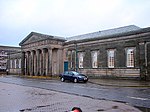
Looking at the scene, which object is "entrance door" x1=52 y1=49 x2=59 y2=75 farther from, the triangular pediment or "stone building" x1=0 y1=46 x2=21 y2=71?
"stone building" x1=0 y1=46 x2=21 y2=71

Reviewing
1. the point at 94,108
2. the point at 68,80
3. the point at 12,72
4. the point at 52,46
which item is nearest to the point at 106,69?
the point at 68,80

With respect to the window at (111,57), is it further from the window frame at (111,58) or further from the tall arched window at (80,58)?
the tall arched window at (80,58)

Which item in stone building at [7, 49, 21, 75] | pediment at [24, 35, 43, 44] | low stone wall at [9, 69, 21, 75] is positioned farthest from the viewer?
stone building at [7, 49, 21, 75]

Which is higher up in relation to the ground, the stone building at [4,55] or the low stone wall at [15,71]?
the stone building at [4,55]

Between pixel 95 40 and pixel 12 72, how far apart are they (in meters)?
35.3

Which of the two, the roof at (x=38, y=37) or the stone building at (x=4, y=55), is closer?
the roof at (x=38, y=37)

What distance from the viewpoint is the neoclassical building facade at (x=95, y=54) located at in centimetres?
3077

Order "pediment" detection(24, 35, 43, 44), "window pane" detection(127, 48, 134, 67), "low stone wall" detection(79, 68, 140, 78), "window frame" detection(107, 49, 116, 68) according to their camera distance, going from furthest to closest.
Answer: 1. "pediment" detection(24, 35, 43, 44)
2. "window frame" detection(107, 49, 116, 68)
3. "window pane" detection(127, 48, 134, 67)
4. "low stone wall" detection(79, 68, 140, 78)

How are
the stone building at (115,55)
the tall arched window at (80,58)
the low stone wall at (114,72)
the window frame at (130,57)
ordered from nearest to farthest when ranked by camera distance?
the stone building at (115,55) → the low stone wall at (114,72) → the window frame at (130,57) → the tall arched window at (80,58)

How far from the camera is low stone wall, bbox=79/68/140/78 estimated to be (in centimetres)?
3127

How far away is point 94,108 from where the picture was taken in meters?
10.5

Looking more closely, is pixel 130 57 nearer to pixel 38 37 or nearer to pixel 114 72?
pixel 114 72

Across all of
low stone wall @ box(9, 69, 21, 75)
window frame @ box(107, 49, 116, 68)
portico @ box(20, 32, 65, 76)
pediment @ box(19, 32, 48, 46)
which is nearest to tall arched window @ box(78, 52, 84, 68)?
portico @ box(20, 32, 65, 76)

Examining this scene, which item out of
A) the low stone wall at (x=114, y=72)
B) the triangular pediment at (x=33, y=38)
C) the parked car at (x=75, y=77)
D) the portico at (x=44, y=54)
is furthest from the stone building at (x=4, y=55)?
the parked car at (x=75, y=77)
